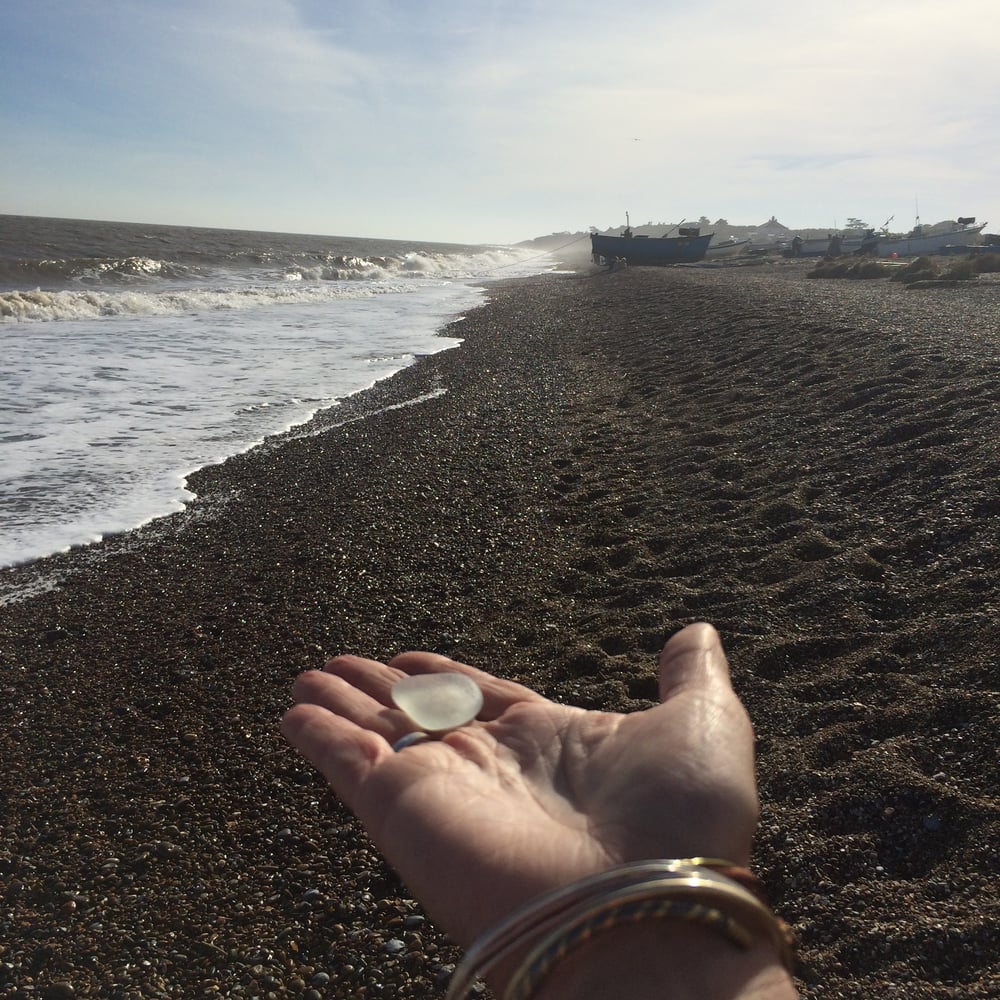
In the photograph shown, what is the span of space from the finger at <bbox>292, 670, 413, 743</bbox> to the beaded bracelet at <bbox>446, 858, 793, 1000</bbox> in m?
0.78

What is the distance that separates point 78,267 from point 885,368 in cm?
3187

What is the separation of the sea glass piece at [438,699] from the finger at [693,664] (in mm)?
623

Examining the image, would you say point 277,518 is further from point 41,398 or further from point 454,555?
point 41,398

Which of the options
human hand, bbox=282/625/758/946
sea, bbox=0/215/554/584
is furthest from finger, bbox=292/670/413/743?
sea, bbox=0/215/554/584

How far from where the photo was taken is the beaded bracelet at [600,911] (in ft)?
4.12

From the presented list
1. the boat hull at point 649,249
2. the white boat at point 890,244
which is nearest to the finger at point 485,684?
the boat hull at point 649,249

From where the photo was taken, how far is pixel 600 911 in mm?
1262

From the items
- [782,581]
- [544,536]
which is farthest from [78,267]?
[782,581]

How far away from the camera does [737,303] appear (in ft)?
45.6

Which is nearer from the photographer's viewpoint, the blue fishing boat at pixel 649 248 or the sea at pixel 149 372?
the sea at pixel 149 372

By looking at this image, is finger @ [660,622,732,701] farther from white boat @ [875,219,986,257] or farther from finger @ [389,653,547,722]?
white boat @ [875,219,986,257]

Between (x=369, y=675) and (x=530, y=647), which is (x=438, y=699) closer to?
(x=369, y=675)

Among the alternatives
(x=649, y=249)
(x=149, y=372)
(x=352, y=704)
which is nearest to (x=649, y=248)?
(x=649, y=249)

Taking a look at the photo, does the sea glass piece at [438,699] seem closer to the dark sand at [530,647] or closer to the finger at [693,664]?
the finger at [693,664]
